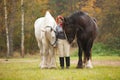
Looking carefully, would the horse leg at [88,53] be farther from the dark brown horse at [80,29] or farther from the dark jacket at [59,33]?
the dark jacket at [59,33]

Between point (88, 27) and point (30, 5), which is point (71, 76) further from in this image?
point (30, 5)

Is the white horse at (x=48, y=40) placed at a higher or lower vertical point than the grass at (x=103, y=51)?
higher

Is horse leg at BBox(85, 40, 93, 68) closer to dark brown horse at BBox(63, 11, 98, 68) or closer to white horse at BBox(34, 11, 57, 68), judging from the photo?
dark brown horse at BBox(63, 11, 98, 68)

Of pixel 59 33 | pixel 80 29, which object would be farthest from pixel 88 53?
pixel 59 33

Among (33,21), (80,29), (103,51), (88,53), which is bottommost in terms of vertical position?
(103,51)

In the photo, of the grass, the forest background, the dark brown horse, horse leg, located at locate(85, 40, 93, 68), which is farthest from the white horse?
the forest background

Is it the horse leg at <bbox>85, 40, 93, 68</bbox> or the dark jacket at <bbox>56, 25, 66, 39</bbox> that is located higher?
the dark jacket at <bbox>56, 25, 66, 39</bbox>

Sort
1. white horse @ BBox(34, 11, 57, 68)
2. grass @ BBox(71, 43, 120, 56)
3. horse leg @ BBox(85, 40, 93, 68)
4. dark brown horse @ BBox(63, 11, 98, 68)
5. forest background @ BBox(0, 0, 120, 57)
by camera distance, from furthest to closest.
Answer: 1. forest background @ BBox(0, 0, 120, 57)
2. grass @ BBox(71, 43, 120, 56)
3. horse leg @ BBox(85, 40, 93, 68)
4. white horse @ BBox(34, 11, 57, 68)
5. dark brown horse @ BBox(63, 11, 98, 68)

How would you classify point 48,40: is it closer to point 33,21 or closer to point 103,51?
point 103,51

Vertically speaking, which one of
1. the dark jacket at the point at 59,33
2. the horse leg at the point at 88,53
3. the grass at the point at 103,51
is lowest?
the grass at the point at 103,51

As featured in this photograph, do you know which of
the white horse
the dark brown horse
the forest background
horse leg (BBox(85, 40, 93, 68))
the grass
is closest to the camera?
the dark brown horse

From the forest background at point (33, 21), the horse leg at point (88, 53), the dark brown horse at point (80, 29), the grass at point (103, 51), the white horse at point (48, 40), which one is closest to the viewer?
the dark brown horse at point (80, 29)

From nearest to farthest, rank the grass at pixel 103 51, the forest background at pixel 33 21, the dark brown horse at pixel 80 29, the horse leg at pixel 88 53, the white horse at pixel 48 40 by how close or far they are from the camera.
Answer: the dark brown horse at pixel 80 29
the white horse at pixel 48 40
the horse leg at pixel 88 53
the grass at pixel 103 51
the forest background at pixel 33 21

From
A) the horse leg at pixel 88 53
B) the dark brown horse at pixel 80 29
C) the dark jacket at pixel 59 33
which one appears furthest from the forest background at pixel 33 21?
the dark jacket at pixel 59 33
